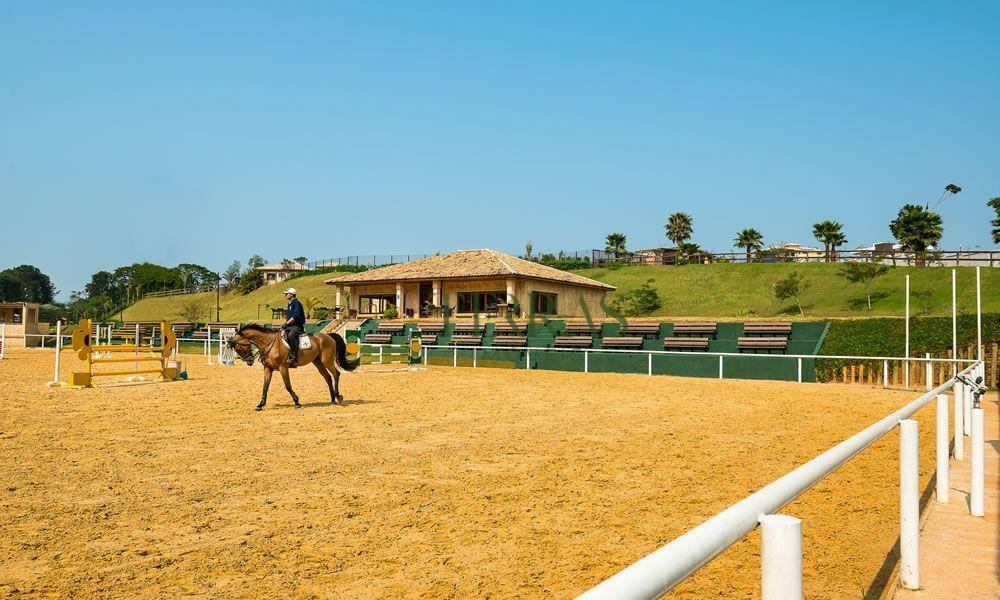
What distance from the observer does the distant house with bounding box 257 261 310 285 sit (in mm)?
91175

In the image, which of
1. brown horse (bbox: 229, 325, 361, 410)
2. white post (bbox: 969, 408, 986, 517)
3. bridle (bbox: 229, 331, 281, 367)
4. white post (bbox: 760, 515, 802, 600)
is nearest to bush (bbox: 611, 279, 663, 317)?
brown horse (bbox: 229, 325, 361, 410)

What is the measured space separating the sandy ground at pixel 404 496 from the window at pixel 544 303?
29025 mm

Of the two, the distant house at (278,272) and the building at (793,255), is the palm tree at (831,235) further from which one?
the distant house at (278,272)

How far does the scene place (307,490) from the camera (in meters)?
6.91

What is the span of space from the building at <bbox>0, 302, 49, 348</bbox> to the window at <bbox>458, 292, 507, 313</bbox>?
79.9 feet

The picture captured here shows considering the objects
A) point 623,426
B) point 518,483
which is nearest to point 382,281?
point 623,426

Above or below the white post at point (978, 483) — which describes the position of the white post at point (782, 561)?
above

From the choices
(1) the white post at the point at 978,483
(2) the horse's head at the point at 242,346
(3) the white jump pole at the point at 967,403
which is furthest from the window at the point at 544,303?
(1) the white post at the point at 978,483

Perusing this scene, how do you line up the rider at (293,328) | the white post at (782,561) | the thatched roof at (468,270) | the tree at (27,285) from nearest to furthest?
the white post at (782,561), the rider at (293,328), the thatched roof at (468,270), the tree at (27,285)

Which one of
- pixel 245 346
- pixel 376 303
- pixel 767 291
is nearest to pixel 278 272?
pixel 376 303

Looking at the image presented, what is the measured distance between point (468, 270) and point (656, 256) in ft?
103

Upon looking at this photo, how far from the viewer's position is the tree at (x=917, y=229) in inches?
2148

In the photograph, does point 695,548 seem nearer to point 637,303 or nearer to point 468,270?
point 468,270

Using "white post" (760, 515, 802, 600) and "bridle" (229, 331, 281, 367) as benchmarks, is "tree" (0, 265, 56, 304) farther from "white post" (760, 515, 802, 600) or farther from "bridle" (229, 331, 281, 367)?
"white post" (760, 515, 802, 600)
